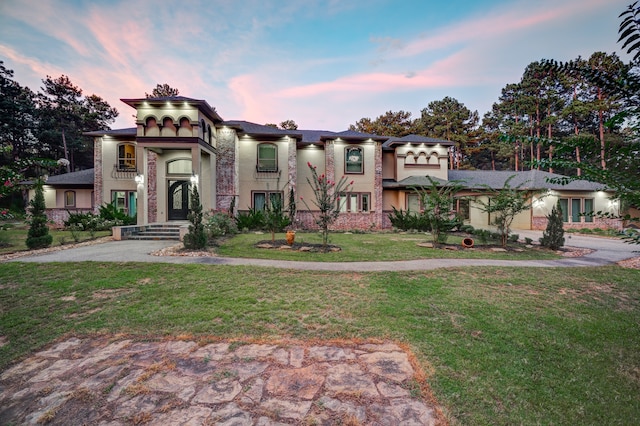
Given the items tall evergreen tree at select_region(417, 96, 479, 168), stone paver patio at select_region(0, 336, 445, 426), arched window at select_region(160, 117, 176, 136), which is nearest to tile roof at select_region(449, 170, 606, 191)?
tall evergreen tree at select_region(417, 96, 479, 168)

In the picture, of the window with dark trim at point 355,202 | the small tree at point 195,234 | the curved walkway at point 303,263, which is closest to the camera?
the curved walkway at point 303,263

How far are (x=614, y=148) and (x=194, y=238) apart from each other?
1002 cm

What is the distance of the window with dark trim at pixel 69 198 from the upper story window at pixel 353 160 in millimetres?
19415

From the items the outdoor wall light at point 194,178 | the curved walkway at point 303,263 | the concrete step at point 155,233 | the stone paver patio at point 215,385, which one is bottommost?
the stone paver patio at point 215,385

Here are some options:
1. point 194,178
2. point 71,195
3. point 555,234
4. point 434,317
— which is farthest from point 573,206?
point 71,195

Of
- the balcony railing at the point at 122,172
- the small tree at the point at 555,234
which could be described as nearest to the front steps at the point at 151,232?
the balcony railing at the point at 122,172

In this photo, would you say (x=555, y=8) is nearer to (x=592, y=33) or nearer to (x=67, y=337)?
(x=592, y=33)

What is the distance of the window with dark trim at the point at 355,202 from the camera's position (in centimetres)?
1788

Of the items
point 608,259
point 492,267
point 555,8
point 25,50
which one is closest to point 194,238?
point 492,267

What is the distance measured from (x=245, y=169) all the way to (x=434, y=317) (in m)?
15.2

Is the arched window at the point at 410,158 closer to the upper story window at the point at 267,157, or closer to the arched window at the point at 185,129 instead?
the upper story window at the point at 267,157

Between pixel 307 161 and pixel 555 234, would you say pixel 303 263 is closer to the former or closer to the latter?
pixel 555 234

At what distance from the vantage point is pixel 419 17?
39.3ft

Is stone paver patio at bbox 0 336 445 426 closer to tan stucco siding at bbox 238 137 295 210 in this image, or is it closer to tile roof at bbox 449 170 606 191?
tan stucco siding at bbox 238 137 295 210
